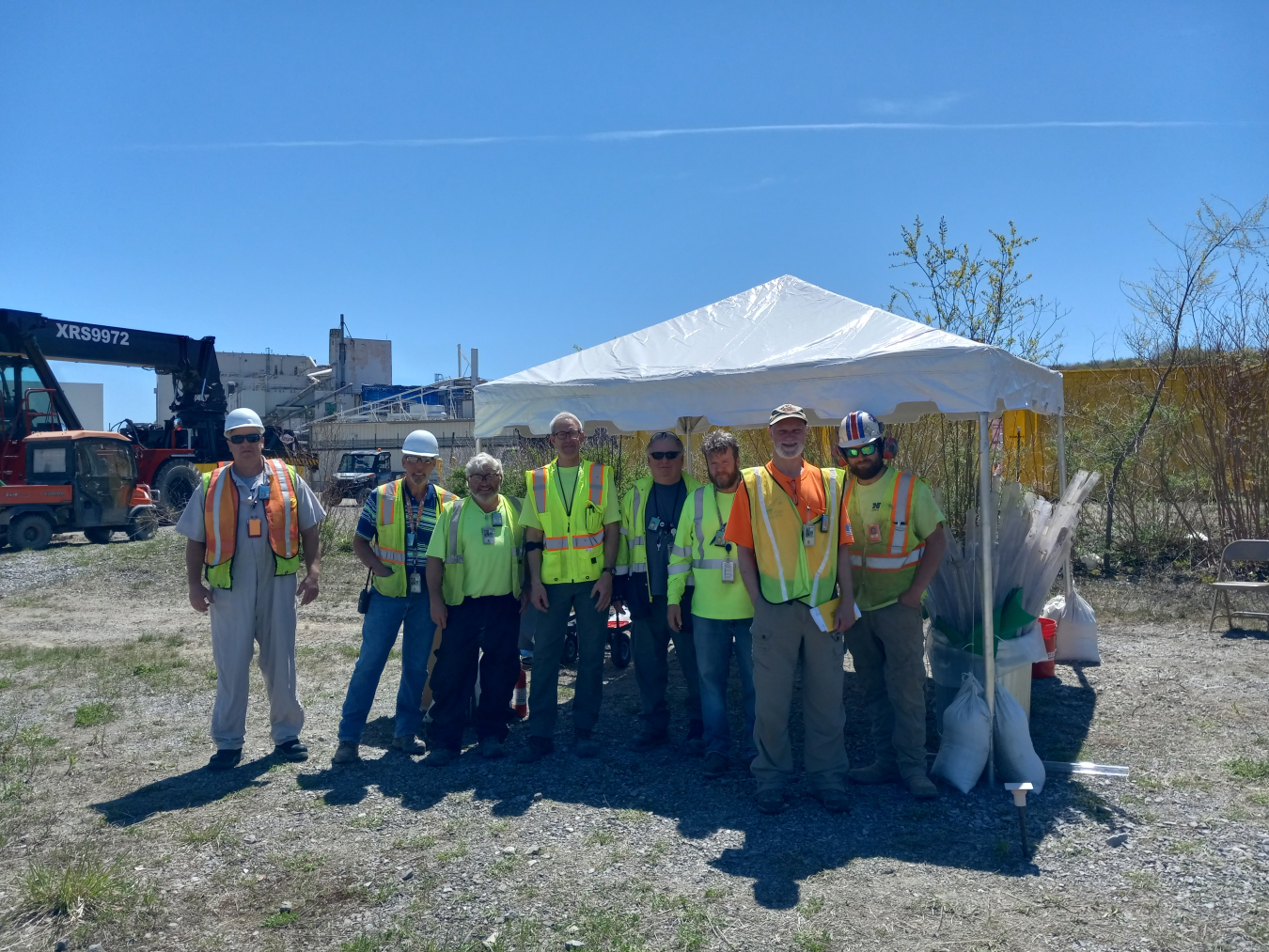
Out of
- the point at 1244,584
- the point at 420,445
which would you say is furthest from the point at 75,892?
the point at 1244,584

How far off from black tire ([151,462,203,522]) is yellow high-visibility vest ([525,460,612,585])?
1532 centimetres

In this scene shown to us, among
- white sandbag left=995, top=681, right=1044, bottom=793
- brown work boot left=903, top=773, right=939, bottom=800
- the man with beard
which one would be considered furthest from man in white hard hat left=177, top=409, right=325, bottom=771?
white sandbag left=995, top=681, right=1044, bottom=793

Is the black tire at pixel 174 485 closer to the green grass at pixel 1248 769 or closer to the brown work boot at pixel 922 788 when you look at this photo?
the brown work boot at pixel 922 788

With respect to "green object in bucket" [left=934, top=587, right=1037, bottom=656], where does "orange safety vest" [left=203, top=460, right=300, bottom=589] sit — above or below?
above

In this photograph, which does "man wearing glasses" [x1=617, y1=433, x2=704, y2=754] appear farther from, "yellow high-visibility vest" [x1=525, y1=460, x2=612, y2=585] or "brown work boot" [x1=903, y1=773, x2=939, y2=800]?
"brown work boot" [x1=903, y1=773, x2=939, y2=800]

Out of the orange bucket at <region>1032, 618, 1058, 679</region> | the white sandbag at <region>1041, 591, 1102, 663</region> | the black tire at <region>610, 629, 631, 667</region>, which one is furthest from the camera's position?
the black tire at <region>610, 629, 631, 667</region>

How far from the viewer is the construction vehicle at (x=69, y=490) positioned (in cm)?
1529

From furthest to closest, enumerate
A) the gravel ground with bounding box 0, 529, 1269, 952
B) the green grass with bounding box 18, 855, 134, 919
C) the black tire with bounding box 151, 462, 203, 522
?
the black tire with bounding box 151, 462, 203, 522 < the green grass with bounding box 18, 855, 134, 919 < the gravel ground with bounding box 0, 529, 1269, 952

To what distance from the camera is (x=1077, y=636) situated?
734 cm

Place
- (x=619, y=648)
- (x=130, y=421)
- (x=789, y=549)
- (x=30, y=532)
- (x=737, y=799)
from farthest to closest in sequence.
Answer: (x=130, y=421) → (x=30, y=532) → (x=619, y=648) → (x=737, y=799) → (x=789, y=549)

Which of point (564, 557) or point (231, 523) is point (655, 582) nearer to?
point (564, 557)

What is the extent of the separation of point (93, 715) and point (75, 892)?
315cm

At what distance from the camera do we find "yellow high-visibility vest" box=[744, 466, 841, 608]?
454cm

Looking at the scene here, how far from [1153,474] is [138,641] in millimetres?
11514
